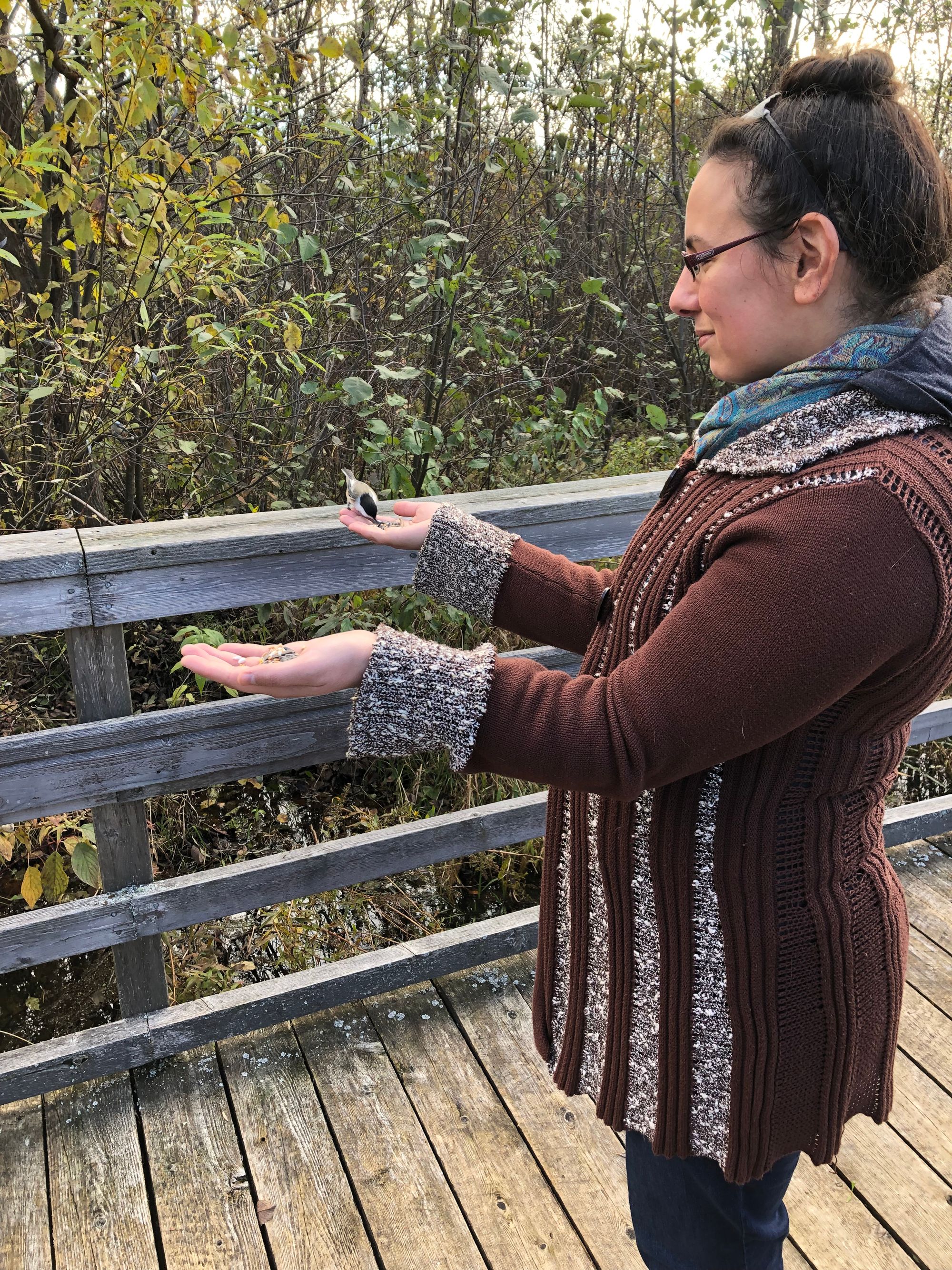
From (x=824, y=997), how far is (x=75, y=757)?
4.13 feet

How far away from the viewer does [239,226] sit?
153 inches

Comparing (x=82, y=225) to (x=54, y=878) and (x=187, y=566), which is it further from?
(x=54, y=878)

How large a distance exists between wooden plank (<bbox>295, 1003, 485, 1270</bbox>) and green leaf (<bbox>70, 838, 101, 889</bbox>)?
537 millimetres

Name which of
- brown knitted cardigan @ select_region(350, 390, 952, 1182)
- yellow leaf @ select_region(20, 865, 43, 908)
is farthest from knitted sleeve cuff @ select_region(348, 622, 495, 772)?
yellow leaf @ select_region(20, 865, 43, 908)

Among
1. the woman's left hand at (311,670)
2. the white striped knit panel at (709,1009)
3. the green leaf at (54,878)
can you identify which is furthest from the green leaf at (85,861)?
the white striped knit panel at (709,1009)

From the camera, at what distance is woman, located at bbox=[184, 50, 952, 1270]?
85 centimetres

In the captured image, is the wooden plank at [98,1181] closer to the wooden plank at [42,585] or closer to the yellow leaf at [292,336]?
the wooden plank at [42,585]

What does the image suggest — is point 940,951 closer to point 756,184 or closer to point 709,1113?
point 709,1113

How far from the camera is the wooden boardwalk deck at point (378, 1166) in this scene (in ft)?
5.31

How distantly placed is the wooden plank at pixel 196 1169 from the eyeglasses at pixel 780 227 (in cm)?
163

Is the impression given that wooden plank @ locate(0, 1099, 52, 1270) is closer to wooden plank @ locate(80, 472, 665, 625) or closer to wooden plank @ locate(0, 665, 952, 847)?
wooden plank @ locate(0, 665, 952, 847)

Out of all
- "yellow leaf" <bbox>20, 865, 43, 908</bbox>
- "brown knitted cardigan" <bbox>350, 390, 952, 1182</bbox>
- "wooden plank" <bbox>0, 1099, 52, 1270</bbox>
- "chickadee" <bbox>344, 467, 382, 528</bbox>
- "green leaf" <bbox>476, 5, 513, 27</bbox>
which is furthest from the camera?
"green leaf" <bbox>476, 5, 513, 27</bbox>

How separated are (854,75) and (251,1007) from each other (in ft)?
6.09

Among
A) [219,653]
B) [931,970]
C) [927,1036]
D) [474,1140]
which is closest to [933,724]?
[931,970]
